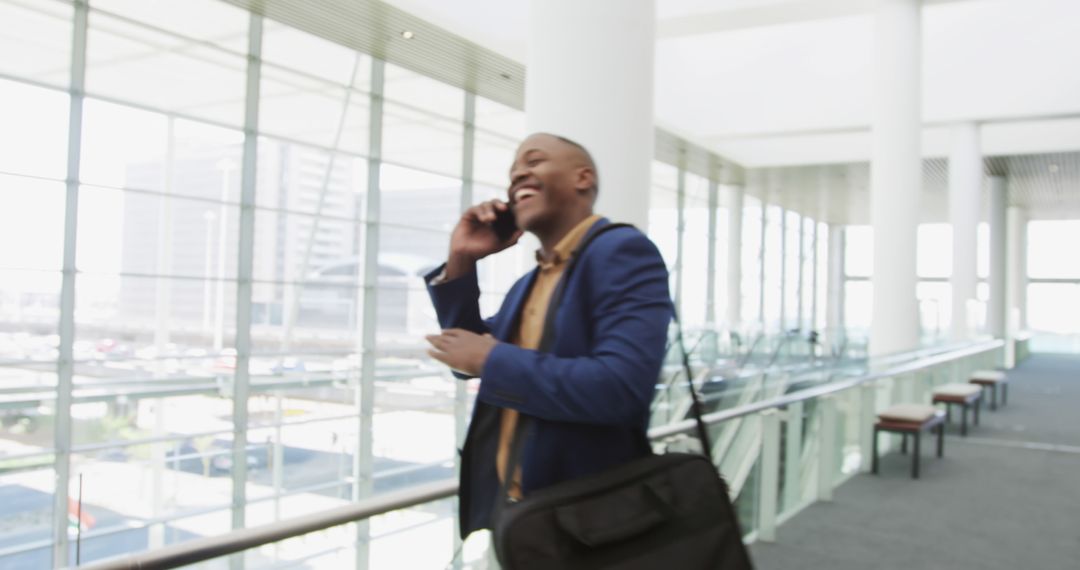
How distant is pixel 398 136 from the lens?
16594 mm

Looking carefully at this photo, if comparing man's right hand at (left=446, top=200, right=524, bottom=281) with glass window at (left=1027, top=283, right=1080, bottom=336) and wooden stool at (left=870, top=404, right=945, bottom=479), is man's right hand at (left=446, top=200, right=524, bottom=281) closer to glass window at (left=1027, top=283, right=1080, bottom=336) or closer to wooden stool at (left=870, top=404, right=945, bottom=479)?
wooden stool at (left=870, top=404, right=945, bottom=479)

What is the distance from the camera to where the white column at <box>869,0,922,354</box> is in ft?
44.5

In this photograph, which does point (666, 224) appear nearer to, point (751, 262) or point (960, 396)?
point (751, 262)

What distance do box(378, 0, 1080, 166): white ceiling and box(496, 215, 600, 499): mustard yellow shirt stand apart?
32.4 feet

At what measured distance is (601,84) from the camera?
318 cm

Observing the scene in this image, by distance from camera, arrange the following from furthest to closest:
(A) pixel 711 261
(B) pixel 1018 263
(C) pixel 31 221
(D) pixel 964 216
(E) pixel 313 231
→ (B) pixel 1018 263, (A) pixel 711 261, (D) pixel 964 216, (E) pixel 313 231, (C) pixel 31 221

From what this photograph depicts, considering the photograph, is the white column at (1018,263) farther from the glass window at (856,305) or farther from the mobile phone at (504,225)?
the mobile phone at (504,225)

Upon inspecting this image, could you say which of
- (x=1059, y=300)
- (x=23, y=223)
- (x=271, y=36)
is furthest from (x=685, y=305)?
(x=1059, y=300)

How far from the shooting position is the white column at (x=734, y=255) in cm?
2670

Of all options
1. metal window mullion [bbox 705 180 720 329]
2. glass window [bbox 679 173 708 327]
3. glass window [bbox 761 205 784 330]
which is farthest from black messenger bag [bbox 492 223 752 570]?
glass window [bbox 761 205 784 330]

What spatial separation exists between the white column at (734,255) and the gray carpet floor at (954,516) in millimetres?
17607

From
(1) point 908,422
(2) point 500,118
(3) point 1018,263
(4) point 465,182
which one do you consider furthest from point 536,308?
(3) point 1018,263

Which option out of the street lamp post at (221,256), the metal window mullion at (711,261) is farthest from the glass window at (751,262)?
the street lamp post at (221,256)

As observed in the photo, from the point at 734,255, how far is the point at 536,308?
26100 mm
